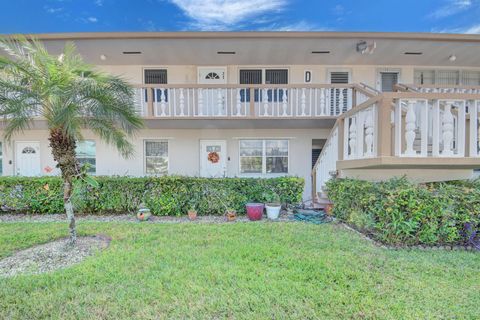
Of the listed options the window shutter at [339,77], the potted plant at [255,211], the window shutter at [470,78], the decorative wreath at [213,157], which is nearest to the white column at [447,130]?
the potted plant at [255,211]

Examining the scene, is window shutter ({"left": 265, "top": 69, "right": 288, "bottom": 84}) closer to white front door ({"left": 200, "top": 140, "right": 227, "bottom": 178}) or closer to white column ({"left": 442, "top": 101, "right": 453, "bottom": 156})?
white front door ({"left": 200, "top": 140, "right": 227, "bottom": 178})

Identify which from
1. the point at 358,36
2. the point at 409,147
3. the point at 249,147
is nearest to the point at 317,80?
the point at 358,36

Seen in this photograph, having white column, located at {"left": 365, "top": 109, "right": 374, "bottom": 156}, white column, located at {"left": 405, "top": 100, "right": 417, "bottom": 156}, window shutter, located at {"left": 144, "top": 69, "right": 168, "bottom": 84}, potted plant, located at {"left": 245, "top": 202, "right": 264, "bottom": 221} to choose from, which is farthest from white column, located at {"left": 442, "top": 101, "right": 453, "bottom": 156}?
window shutter, located at {"left": 144, "top": 69, "right": 168, "bottom": 84}

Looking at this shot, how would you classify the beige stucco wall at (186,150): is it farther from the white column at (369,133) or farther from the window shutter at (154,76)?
the white column at (369,133)

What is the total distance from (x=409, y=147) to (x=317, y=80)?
6.75 metres

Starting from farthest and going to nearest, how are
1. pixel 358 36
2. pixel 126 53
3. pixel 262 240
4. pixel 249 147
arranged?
pixel 249 147 < pixel 126 53 < pixel 358 36 < pixel 262 240

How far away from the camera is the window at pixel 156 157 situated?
9484 millimetres

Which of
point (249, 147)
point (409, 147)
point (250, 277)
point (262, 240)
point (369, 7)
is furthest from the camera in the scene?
point (369, 7)

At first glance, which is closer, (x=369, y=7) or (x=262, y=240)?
(x=262, y=240)

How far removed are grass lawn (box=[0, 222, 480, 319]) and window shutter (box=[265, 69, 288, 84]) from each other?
739 centimetres

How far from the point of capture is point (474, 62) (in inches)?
382

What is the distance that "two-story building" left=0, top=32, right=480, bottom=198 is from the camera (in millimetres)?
7867

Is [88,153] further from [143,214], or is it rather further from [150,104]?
[143,214]

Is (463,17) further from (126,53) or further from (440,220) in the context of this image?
(126,53)
